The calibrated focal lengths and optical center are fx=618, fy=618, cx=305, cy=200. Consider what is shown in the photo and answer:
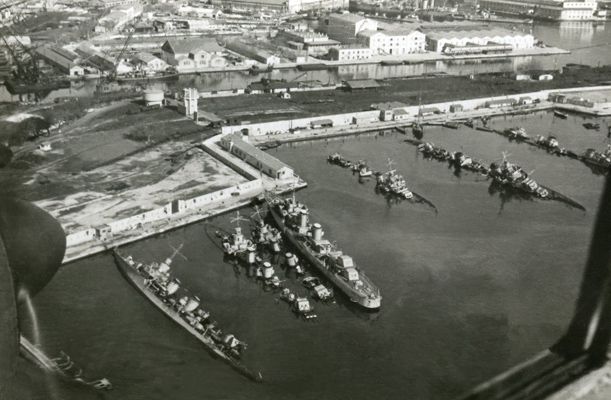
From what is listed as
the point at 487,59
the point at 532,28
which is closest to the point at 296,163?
the point at 487,59

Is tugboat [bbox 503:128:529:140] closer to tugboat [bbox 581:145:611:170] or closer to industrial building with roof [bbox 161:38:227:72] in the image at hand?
tugboat [bbox 581:145:611:170]

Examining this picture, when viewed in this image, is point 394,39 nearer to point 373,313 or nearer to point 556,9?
point 556,9

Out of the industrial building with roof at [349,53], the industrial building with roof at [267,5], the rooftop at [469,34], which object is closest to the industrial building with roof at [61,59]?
the industrial building with roof at [349,53]

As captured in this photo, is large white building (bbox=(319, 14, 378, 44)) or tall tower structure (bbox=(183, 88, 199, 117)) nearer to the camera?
tall tower structure (bbox=(183, 88, 199, 117))

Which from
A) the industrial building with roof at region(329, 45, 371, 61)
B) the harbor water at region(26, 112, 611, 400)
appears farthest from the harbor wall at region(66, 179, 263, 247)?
the industrial building with roof at region(329, 45, 371, 61)

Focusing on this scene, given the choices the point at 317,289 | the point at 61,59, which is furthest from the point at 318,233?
the point at 61,59

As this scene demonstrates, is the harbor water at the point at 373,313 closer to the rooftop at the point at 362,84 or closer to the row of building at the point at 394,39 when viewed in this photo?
the rooftop at the point at 362,84
